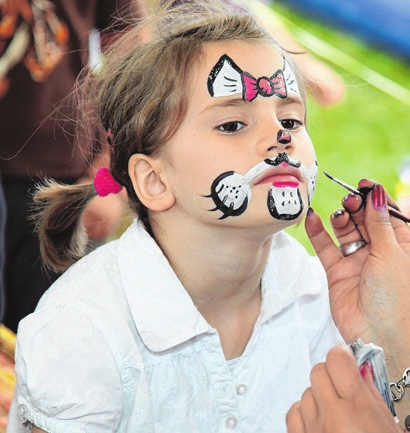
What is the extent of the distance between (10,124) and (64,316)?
0.83m

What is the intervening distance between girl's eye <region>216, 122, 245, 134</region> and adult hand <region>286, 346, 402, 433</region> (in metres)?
0.43

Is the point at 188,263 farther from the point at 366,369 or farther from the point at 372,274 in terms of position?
the point at 366,369

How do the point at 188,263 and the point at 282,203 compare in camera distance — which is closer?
the point at 282,203

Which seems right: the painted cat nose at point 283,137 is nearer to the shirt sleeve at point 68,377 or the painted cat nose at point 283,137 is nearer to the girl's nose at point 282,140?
the girl's nose at point 282,140

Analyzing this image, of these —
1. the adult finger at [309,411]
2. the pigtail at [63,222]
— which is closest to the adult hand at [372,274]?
the adult finger at [309,411]

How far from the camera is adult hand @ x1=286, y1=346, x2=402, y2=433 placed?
943 millimetres

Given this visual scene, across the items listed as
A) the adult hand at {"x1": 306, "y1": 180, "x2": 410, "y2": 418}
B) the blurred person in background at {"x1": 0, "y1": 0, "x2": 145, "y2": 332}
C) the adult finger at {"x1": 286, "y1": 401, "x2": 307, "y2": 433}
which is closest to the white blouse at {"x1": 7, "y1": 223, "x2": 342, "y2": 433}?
the adult hand at {"x1": 306, "y1": 180, "x2": 410, "y2": 418}

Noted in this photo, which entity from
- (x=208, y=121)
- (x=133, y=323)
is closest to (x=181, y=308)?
(x=133, y=323)

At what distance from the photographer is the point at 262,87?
132 cm

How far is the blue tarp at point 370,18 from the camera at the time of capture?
10.7 feet

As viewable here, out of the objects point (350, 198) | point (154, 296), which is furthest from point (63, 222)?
point (350, 198)

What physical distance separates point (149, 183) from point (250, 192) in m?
0.19

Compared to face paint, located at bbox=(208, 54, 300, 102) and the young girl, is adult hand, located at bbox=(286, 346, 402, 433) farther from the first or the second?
face paint, located at bbox=(208, 54, 300, 102)

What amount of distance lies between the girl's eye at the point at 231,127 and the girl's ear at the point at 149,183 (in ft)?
0.43
